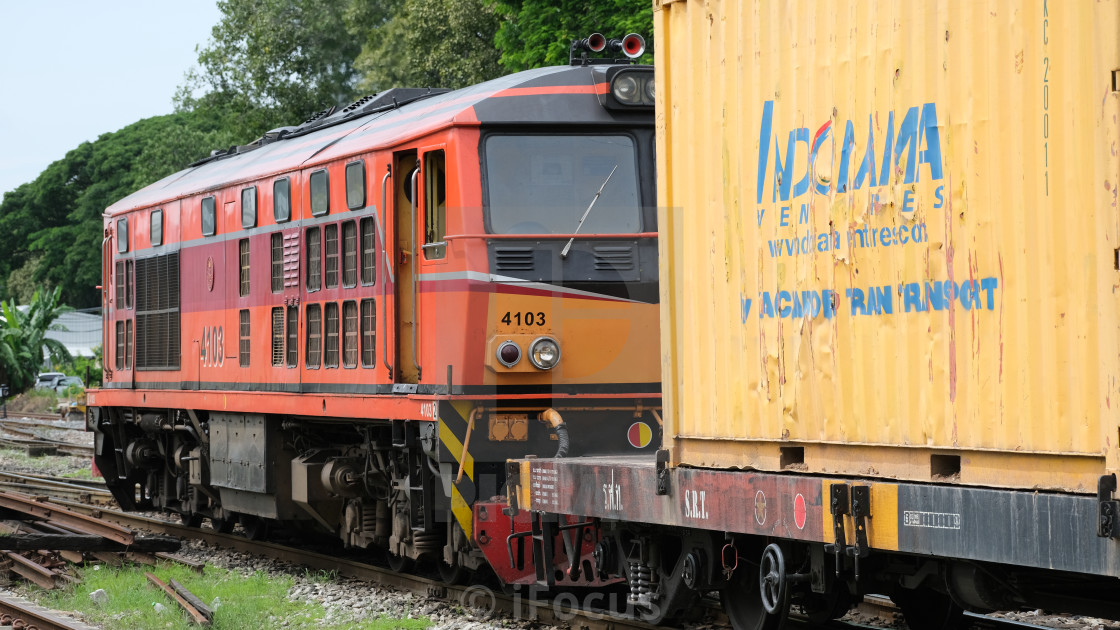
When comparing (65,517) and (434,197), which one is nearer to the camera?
A: (434,197)


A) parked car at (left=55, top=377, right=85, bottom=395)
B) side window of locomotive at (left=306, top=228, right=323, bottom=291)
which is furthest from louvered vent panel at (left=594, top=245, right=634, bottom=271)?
parked car at (left=55, top=377, right=85, bottom=395)

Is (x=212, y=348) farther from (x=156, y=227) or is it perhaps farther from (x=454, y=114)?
(x=454, y=114)

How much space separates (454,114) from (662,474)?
3.57m

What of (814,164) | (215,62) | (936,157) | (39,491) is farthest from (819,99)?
(215,62)

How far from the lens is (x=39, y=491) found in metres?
19.7

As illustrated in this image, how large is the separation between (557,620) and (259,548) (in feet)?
17.8

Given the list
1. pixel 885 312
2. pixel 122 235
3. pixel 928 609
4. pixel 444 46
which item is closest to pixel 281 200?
pixel 122 235

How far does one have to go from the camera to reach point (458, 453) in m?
9.43

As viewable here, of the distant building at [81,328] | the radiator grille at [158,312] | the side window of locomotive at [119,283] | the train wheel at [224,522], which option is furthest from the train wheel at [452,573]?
the distant building at [81,328]

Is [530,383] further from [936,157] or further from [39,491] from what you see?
[39,491]

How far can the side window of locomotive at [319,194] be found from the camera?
11.3 m

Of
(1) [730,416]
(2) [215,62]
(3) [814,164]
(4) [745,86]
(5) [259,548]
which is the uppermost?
(2) [215,62]

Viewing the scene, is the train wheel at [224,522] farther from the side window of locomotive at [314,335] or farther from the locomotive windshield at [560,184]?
the locomotive windshield at [560,184]

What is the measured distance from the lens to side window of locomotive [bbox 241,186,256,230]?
1273cm
